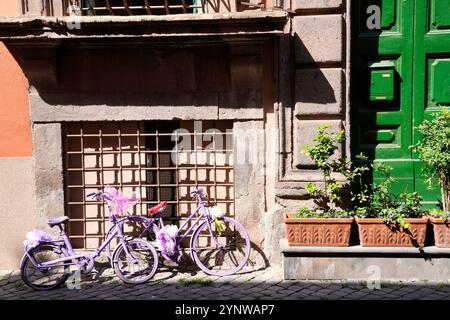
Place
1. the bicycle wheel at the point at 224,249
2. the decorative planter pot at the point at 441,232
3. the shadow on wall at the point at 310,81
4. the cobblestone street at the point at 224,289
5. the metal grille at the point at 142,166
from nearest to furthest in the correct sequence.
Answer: the cobblestone street at the point at 224,289 → the decorative planter pot at the point at 441,232 → the shadow on wall at the point at 310,81 → the bicycle wheel at the point at 224,249 → the metal grille at the point at 142,166

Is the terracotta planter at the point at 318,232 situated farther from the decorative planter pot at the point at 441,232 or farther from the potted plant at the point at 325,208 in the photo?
the decorative planter pot at the point at 441,232

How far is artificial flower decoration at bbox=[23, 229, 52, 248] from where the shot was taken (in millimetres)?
5402

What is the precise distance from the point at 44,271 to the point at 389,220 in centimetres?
362

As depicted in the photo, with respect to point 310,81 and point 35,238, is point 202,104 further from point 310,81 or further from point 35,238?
point 35,238

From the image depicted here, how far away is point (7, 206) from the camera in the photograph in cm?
596

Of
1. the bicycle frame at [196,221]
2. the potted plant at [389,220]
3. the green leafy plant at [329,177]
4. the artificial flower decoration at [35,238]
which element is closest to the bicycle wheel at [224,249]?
the bicycle frame at [196,221]

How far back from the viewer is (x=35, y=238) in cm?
541

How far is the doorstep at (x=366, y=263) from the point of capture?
5.19 meters

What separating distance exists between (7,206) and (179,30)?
2.83m

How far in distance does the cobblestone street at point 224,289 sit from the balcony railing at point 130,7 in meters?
2.92

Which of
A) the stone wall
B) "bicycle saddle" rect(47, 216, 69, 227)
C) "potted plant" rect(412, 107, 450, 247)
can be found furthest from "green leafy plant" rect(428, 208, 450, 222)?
"bicycle saddle" rect(47, 216, 69, 227)

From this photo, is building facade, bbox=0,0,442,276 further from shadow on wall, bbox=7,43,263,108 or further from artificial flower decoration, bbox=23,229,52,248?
artificial flower decoration, bbox=23,229,52,248
